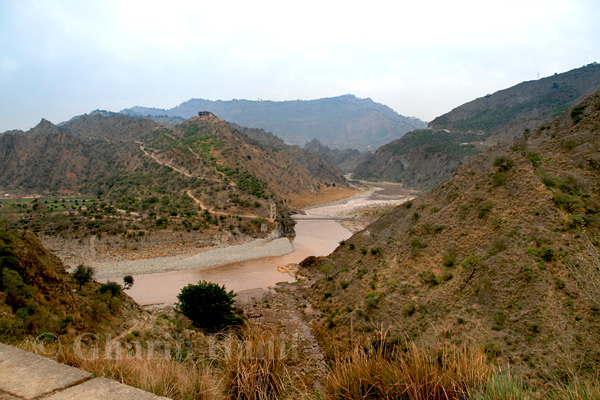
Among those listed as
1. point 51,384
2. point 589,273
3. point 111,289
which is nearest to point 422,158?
point 111,289

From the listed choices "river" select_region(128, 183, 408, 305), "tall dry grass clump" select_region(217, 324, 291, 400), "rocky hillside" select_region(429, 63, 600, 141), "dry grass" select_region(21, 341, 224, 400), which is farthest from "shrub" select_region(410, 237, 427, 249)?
"rocky hillside" select_region(429, 63, 600, 141)

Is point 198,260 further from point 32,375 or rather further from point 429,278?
point 32,375

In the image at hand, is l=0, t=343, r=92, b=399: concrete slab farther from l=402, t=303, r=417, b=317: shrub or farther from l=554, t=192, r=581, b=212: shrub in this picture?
l=554, t=192, r=581, b=212: shrub

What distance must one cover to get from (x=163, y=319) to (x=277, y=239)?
29185mm

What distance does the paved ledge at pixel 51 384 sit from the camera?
111 inches

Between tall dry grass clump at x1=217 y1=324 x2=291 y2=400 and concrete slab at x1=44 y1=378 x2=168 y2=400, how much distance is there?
155 centimetres

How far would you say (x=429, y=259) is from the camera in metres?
16.8

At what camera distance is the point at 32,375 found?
310 cm

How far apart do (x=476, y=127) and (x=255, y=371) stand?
127211 mm

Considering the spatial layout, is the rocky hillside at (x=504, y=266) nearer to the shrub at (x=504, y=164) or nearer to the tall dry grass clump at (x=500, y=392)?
the shrub at (x=504, y=164)

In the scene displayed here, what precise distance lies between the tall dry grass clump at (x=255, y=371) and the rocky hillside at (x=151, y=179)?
126 feet

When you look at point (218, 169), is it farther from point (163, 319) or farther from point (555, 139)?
point (555, 139)

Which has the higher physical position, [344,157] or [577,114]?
[344,157]

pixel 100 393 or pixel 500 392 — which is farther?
pixel 500 392
